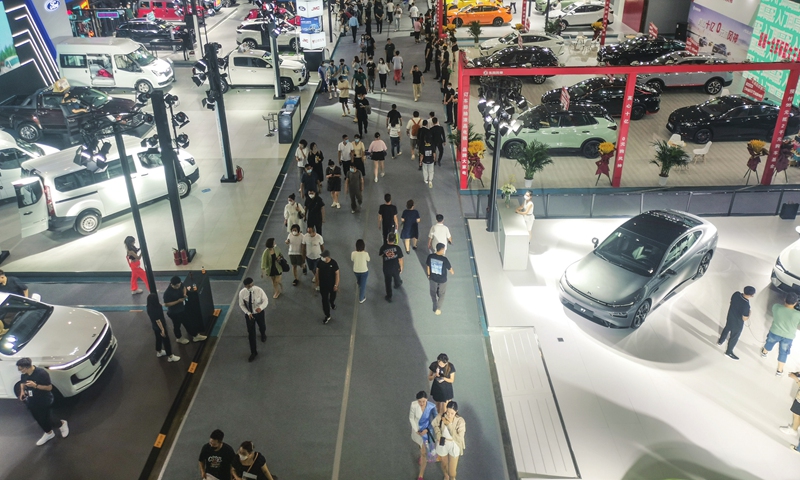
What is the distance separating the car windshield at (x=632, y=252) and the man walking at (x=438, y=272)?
316 cm

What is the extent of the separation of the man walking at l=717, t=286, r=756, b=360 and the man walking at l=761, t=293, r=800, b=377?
397 mm

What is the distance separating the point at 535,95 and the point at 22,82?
19.7 metres

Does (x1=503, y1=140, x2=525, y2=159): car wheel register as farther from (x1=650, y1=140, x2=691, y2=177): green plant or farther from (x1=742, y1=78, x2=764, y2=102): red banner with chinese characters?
(x1=742, y1=78, x2=764, y2=102): red banner with chinese characters

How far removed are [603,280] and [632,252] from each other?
913mm

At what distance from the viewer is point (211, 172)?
18.2 metres

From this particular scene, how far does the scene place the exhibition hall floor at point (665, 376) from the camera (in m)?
8.76

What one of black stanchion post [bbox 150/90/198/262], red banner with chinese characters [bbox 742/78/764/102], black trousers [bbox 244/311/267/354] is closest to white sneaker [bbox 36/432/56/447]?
black trousers [bbox 244/311/267/354]

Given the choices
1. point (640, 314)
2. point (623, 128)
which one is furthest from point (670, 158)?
point (640, 314)

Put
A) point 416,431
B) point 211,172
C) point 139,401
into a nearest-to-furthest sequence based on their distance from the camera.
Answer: point 416,431 → point 139,401 → point 211,172

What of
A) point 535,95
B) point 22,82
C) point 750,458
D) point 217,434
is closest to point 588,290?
point 750,458

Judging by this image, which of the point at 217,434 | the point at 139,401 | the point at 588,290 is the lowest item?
the point at 139,401

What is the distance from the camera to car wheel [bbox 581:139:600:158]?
18906mm

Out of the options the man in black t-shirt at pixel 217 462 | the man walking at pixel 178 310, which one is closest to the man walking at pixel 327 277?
the man walking at pixel 178 310

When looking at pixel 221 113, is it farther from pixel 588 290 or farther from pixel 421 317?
pixel 588 290
